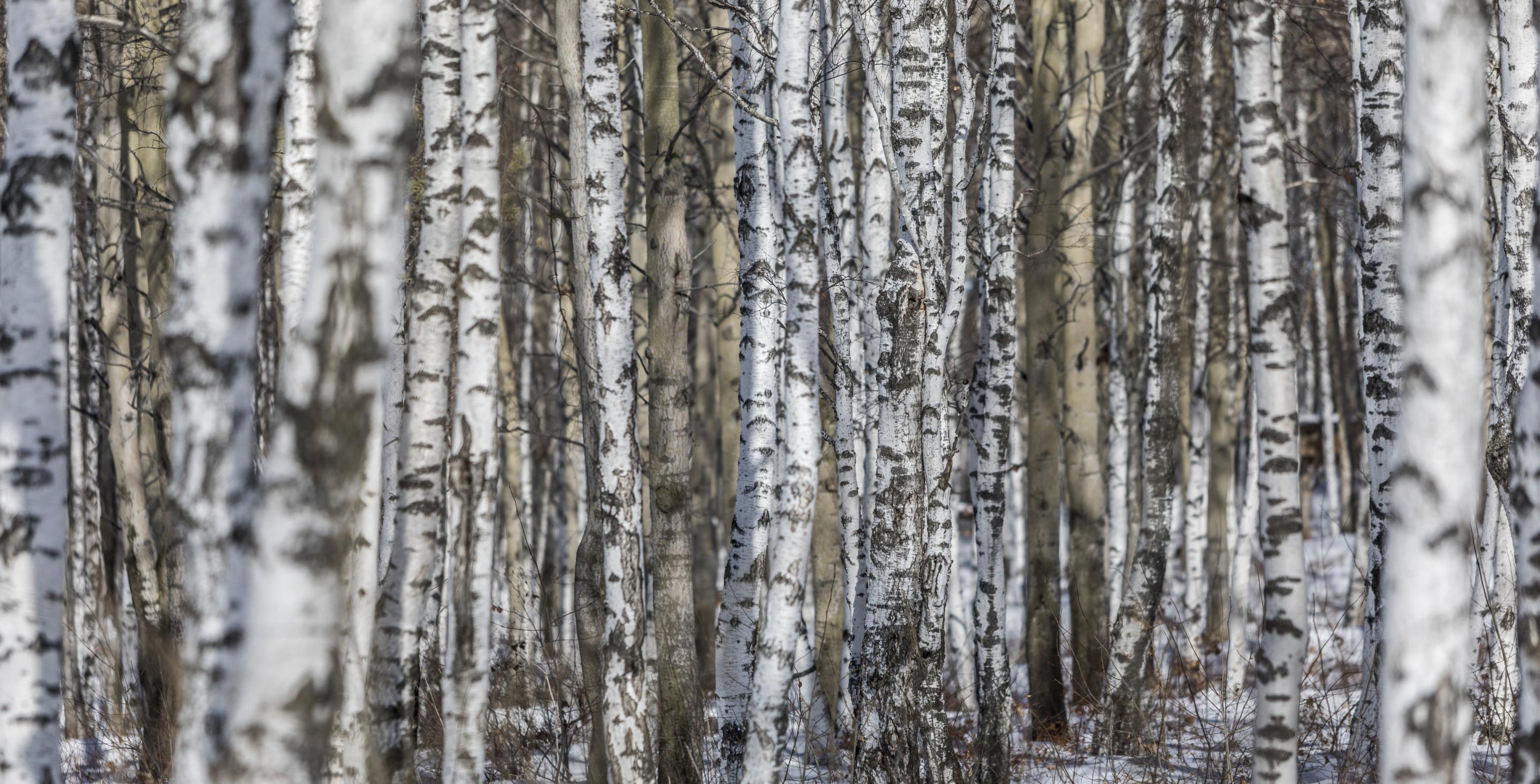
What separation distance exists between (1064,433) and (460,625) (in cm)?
590

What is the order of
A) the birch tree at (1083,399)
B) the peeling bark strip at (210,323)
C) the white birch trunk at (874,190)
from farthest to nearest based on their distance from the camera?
the birch tree at (1083,399) → the white birch trunk at (874,190) → the peeling bark strip at (210,323)

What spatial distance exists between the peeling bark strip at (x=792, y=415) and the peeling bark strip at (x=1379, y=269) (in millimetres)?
3193

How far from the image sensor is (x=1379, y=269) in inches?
244

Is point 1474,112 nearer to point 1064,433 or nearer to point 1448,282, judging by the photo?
point 1448,282

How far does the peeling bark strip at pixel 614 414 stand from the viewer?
5426 millimetres

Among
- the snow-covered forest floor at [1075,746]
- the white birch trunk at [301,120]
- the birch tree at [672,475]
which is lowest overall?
the snow-covered forest floor at [1075,746]

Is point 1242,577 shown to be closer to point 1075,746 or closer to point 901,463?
point 1075,746

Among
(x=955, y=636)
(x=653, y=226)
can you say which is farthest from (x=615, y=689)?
(x=955, y=636)

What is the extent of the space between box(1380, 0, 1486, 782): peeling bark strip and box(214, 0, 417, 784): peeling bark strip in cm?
248

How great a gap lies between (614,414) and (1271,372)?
113 inches

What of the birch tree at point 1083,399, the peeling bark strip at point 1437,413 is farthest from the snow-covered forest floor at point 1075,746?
the peeling bark strip at point 1437,413

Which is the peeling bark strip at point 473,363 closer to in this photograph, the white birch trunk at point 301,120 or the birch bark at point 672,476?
the white birch trunk at point 301,120

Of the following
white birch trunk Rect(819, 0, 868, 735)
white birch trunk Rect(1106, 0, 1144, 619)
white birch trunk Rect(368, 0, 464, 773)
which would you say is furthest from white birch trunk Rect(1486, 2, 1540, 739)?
white birch trunk Rect(368, 0, 464, 773)

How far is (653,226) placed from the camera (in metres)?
7.23
